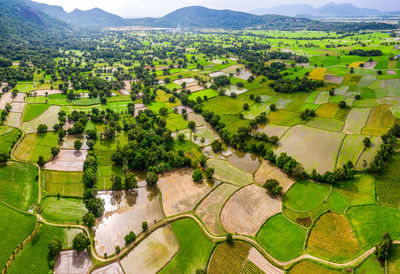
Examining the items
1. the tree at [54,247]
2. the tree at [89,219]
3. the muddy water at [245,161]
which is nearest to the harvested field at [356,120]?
the muddy water at [245,161]

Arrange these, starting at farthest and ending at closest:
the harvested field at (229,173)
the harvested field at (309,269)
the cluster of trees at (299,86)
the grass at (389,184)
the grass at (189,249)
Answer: the cluster of trees at (299,86)
the harvested field at (229,173)
the grass at (389,184)
the grass at (189,249)
the harvested field at (309,269)

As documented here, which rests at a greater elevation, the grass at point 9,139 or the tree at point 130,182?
the grass at point 9,139

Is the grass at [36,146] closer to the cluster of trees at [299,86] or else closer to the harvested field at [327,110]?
the harvested field at [327,110]

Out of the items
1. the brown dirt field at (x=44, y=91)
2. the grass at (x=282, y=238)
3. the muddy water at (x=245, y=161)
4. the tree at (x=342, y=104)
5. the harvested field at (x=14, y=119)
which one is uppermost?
the brown dirt field at (x=44, y=91)

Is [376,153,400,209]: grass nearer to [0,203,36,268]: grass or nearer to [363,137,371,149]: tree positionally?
[363,137,371,149]: tree

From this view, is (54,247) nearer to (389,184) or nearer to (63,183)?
(63,183)

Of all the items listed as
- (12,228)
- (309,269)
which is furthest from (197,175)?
(12,228)

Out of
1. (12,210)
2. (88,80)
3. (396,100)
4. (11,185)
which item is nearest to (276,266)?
(12,210)
